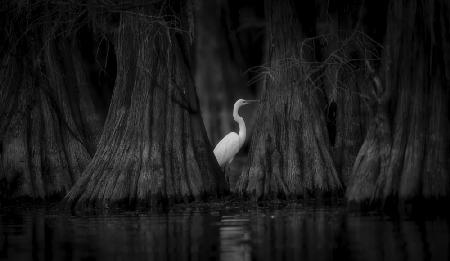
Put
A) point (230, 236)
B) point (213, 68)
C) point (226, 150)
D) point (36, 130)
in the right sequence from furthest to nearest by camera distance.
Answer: point (213, 68) → point (226, 150) → point (36, 130) → point (230, 236)

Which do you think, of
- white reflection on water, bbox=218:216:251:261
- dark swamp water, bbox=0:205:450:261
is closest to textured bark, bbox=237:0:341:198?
dark swamp water, bbox=0:205:450:261

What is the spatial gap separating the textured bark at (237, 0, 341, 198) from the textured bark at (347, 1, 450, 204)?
3466 millimetres

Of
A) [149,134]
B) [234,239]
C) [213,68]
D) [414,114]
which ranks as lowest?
[234,239]

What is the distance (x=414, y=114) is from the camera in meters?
17.8

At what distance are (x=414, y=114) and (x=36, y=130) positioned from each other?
33.2ft

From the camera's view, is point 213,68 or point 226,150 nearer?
point 226,150

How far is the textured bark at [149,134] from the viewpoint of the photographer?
21062 millimetres

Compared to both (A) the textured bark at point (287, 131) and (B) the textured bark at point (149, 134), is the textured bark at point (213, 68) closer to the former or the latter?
(A) the textured bark at point (287, 131)

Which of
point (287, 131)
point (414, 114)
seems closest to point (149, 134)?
point (287, 131)

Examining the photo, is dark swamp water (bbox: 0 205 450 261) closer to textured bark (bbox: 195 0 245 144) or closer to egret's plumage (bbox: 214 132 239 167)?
egret's plumage (bbox: 214 132 239 167)

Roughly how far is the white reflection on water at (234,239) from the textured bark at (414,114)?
2.25m

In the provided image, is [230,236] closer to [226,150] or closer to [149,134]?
[149,134]

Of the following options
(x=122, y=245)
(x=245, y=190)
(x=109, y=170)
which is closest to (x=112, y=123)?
(x=109, y=170)

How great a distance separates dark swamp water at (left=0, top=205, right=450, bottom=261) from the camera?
12492mm
